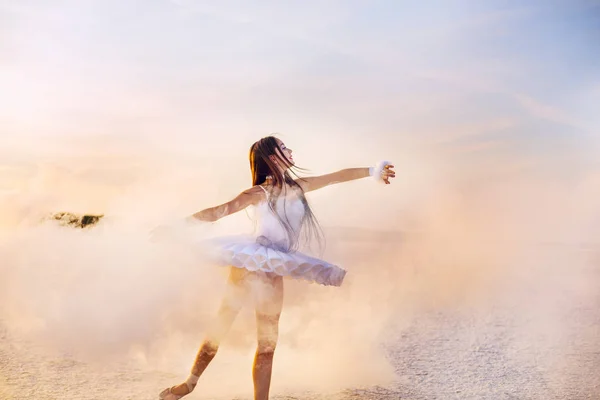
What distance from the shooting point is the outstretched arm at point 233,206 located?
493 centimetres

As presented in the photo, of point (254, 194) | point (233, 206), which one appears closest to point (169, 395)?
point (233, 206)

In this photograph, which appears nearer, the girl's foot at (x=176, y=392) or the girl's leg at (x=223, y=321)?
the girl's leg at (x=223, y=321)

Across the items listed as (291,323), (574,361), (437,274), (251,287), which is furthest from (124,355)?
(437,274)

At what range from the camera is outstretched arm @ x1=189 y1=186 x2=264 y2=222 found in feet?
16.2

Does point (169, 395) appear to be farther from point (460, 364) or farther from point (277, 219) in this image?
point (460, 364)

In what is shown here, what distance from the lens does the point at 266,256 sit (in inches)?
196

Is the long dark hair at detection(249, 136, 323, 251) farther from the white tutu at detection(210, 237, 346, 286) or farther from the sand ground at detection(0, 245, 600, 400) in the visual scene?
the sand ground at detection(0, 245, 600, 400)

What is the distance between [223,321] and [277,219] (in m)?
0.90

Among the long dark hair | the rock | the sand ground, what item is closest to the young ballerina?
the long dark hair

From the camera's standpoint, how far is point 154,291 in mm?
7074

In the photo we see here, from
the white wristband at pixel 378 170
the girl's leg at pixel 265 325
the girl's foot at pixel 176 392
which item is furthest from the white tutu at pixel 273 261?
the girl's foot at pixel 176 392

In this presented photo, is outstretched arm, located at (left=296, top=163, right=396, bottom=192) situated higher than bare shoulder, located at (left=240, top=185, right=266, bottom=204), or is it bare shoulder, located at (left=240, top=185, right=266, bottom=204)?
outstretched arm, located at (left=296, top=163, right=396, bottom=192)

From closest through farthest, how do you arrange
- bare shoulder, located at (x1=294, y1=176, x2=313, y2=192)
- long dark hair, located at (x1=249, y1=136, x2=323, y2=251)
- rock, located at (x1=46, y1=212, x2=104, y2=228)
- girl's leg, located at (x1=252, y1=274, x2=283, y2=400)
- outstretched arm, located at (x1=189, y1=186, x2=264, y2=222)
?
outstretched arm, located at (x1=189, y1=186, x2=264, y2=222) < girl's leg, located at (x1=252, y1=274, x2=283, y2=400) < long dark hair, located at (x1=249, y1=136, x2=323, y2=251) < bare shoulder, located at (x1=294, y1=176, x2=313, y2=192) < rock, located at (x1=46, y1=212, x2=104, y2=228)

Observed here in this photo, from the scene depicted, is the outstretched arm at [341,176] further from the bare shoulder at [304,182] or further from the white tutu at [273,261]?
the white tutu at [273,261]
